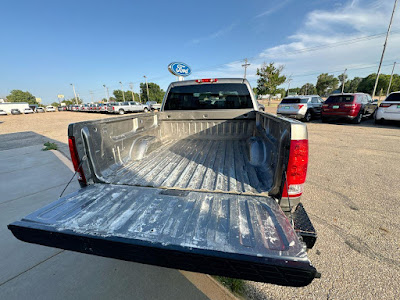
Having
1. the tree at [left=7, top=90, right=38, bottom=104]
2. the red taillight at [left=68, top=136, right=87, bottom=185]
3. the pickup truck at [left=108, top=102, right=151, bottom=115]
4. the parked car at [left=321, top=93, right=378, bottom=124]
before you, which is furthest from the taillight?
the tree at [left=7, top=90, right=38, bottom=104]

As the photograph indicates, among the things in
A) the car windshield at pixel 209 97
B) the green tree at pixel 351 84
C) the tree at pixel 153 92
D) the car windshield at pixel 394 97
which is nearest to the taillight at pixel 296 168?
the car windshield at pixel 209 97

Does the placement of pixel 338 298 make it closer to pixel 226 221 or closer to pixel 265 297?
pixel 265 297

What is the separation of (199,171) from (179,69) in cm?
700

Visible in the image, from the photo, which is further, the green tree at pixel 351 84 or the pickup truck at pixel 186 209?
the green tree at pixel 351 84

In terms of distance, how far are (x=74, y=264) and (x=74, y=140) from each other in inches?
57.0

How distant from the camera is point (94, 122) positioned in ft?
6.84

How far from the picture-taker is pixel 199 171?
2504 mm

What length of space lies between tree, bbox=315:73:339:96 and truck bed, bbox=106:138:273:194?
76801 millimetres

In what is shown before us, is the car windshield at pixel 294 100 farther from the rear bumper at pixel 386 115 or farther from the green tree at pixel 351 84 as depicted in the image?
the green tree at pixel 351 84

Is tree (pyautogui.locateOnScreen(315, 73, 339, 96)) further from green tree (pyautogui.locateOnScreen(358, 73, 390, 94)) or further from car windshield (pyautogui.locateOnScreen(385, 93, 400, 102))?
car windshield (pyautogui.locateOnScreen(385, 93, 400, 102))

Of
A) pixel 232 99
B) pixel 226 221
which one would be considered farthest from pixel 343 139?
pixel 226 221

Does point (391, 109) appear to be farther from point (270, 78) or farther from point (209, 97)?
point (270, 78)

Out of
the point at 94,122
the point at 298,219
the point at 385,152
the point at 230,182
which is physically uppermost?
the point at 94,122

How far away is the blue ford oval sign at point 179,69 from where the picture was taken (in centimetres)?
752
